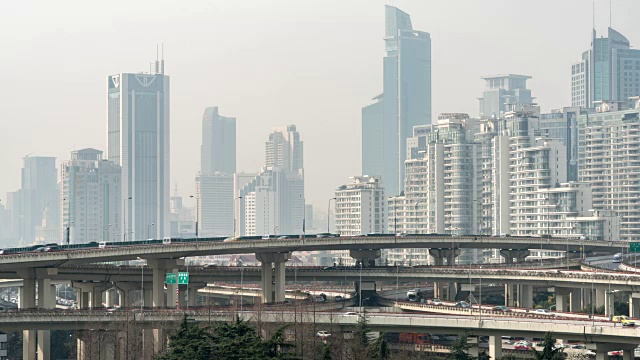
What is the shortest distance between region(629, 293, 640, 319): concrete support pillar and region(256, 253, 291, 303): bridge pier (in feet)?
157

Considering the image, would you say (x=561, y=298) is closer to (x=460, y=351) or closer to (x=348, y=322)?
(x=348, y=322)

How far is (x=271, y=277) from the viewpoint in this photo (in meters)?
187

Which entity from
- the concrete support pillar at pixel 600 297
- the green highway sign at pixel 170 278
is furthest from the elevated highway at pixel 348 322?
the concrete support pillar at pixel 600 297

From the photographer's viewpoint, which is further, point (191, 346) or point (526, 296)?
point (526, 296)

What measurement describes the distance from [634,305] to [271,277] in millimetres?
51254

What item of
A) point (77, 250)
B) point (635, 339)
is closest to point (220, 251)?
point (77, 250)

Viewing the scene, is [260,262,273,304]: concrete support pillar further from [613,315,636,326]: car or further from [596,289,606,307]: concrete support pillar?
[613,315,636,326]: car

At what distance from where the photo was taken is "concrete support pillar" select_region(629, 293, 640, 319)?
17238 centimetres

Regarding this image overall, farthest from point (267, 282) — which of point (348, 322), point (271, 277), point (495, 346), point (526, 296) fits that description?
point (495, 346)

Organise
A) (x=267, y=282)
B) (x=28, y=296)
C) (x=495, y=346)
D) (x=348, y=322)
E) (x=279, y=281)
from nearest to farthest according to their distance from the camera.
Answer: (x=495, y=346), (x=348, y=322), (x=28, y=296), (x=279, y=281), (x=267, y=282)

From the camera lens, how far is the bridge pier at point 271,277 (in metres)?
183

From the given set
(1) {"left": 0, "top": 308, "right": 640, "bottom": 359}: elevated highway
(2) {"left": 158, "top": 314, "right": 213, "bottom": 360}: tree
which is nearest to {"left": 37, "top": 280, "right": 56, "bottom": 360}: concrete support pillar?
(1) {"left": 0, "top": 308, "right": 640, "bottom": 359}: elevated highway

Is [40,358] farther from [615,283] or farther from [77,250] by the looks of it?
[615,283]

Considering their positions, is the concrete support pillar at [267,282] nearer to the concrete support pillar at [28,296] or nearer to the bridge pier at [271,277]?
the bridge pier at [271,277]
